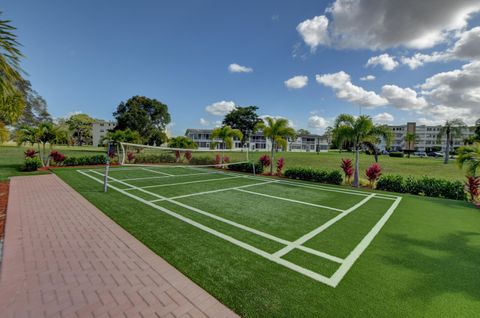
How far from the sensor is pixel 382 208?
7828mm

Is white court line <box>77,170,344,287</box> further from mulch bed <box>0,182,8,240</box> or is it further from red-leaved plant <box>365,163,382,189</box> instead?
red-leaved plant <box>365,163,382,189</box>

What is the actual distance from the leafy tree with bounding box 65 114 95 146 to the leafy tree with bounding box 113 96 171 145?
4362 cm

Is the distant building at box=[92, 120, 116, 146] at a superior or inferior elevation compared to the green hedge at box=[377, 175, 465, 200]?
superior

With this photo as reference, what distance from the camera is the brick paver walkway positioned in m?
2.72

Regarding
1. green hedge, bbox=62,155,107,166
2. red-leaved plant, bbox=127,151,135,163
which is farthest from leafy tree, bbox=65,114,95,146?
red-leaved plant, bbox=127,151,135,163

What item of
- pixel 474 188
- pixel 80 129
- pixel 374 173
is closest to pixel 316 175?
pixel 374 173

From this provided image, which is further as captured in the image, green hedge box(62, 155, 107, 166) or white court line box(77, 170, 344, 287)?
green hedge box(62, 155, 107, 166)

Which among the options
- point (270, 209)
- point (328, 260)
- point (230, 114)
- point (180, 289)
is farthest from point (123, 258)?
point (230, 114)

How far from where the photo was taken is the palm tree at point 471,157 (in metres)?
7.22

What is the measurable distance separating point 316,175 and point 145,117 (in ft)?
125

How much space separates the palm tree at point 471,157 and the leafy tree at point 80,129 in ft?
300

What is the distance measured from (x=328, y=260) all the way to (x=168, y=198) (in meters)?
6.44

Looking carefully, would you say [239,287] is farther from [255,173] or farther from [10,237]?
[255,173]

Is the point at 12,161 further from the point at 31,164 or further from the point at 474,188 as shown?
the point at 474,188
